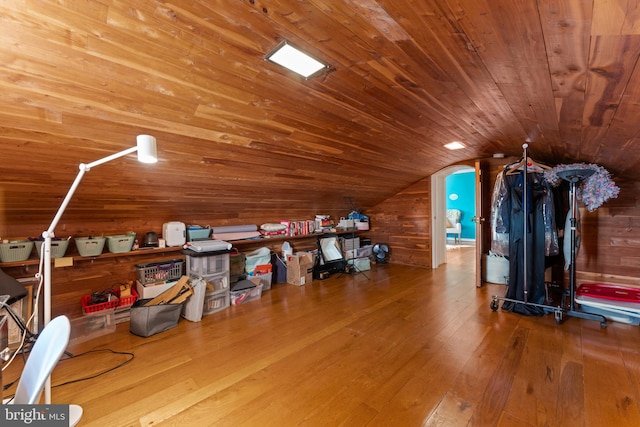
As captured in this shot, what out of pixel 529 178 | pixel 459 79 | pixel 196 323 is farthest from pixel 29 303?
pixel 529 178

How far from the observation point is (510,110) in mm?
2199

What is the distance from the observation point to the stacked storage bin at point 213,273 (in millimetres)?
3193

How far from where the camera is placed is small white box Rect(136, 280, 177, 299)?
3039mm

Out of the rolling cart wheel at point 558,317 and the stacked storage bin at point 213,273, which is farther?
the stacked storage bin at point 213,273

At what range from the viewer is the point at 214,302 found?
3229 mm

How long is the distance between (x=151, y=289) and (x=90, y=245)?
2.45ft

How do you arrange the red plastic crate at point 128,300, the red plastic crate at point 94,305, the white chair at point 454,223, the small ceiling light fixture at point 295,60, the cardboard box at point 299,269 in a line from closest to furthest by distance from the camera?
the small ceiling light fixture at point 295,60, the red plastic crate at point 94,305, the red plastic crate at point 128,300, the cardboard box at point 299,269, the white chair at point 454,223

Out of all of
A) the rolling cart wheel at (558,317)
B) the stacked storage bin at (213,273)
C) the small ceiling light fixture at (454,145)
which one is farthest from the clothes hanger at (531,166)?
the stacked storage bin at (213,273)

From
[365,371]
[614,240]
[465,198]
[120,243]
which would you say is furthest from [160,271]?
[465,198]

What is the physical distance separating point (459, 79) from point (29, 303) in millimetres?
A: 3970

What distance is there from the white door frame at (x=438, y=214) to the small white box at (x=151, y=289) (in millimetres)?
4534

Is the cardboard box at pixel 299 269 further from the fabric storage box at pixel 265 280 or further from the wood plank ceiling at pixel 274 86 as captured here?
the wood plank ceiling at pixel 274 86

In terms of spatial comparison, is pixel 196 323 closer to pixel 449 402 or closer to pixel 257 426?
pixel 257 426

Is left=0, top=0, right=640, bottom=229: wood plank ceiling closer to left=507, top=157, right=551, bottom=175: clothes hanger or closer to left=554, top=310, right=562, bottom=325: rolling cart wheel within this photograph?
left=507, top=157, right=551, bottom=175: clothes hanger
